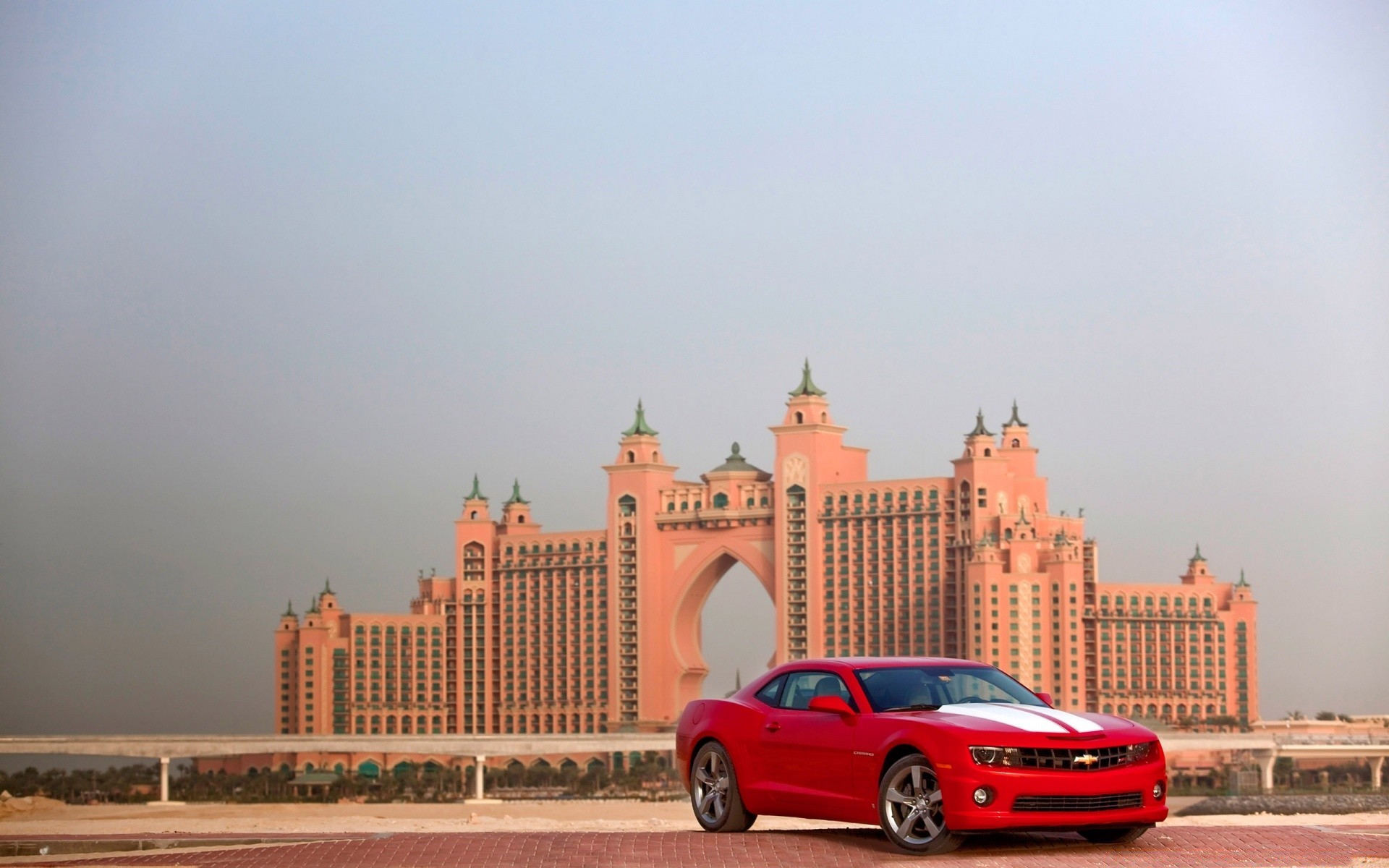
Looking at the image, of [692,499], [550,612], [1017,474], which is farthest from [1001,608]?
[550,612]

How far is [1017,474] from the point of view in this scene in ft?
380

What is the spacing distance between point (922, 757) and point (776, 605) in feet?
337

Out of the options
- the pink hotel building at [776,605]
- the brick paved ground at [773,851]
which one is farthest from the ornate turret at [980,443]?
the brick paved ground at [773,851]

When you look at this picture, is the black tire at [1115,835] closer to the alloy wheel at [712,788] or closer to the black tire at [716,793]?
the black tire at [716,793]

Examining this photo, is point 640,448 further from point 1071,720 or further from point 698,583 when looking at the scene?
point 1071,720

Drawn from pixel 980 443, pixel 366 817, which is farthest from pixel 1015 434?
pixel 366 817

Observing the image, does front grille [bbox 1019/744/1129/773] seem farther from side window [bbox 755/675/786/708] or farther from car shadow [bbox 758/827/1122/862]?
side window [bbox 755/675/786/708]

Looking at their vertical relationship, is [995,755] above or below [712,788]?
above

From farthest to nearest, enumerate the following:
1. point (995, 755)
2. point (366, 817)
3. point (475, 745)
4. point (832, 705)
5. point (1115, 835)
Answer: point (475, 745)
point (366, 817)
point (832, 705)
point (1115, 835)
point (995, 755)

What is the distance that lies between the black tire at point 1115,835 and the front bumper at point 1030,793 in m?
0.32

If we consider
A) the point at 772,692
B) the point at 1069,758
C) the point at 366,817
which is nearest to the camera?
the point at 1069,758

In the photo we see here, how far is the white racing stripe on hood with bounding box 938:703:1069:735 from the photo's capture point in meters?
13.9

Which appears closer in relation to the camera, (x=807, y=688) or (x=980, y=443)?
(x=807, y=688)

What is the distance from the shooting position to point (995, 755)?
44.8 ft
